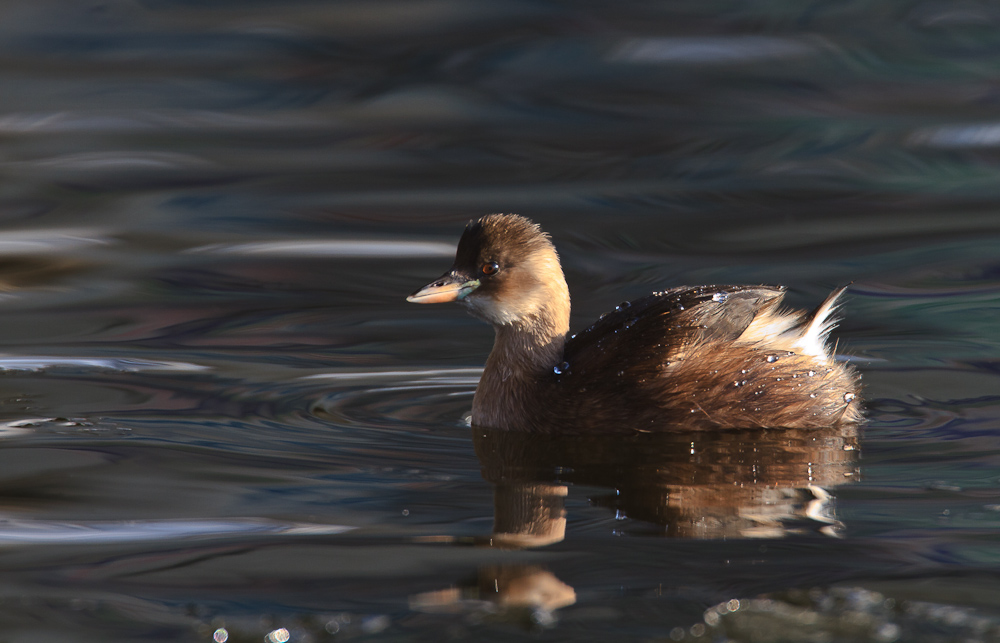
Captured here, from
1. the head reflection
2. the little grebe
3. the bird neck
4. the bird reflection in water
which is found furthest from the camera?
the bird neck

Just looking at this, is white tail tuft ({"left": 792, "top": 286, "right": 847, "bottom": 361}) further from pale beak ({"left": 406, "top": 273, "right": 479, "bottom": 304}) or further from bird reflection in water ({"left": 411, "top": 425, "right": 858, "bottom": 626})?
pale beak ({"left": 406, "top": 273, "right": 479, "bottom": 304})

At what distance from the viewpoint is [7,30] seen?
36.0 feet

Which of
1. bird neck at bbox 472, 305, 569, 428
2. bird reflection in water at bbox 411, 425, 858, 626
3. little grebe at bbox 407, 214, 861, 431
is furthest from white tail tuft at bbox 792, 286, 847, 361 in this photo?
bird neck at bbox 472, 305, 569, 428

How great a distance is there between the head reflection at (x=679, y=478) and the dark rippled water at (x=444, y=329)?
0.07 feet

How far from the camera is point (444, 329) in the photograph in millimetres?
6652

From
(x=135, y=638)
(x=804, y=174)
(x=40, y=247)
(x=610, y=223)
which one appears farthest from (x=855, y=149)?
(x=135, y=638)

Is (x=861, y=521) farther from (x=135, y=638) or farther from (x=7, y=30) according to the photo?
(x=7, y=30)

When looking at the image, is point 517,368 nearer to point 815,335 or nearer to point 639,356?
point 639,356

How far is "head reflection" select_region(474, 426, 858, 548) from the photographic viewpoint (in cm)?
396

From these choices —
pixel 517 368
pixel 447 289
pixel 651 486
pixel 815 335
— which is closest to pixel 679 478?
pixel 651 486

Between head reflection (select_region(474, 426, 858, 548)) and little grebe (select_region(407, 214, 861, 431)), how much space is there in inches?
3.4

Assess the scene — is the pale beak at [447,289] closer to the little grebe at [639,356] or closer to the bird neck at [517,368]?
the little grebe at [639,356]

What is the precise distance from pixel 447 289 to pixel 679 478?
135 cm

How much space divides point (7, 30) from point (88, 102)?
118cm
